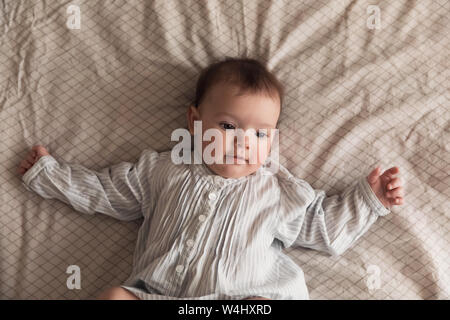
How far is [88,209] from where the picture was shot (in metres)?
1.41

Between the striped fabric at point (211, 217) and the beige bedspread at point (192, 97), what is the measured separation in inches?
2.3

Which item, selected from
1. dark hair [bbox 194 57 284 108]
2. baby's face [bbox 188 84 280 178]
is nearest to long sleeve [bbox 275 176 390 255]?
baby's face [bbox 188 84 280 178]

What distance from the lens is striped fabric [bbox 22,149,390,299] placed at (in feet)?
4.23

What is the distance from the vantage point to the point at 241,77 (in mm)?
1353

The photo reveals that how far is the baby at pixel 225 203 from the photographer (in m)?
1.29

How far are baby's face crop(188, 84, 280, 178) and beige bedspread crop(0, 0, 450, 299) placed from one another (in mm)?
147

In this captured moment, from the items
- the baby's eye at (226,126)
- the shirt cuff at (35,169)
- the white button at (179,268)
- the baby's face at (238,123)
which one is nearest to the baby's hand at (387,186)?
the baby's face at (238,123)

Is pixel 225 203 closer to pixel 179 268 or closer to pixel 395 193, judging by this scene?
pixel 179 268

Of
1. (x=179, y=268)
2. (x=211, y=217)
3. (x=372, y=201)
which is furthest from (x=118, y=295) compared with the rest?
(x=372, y=201)

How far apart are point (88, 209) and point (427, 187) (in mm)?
940

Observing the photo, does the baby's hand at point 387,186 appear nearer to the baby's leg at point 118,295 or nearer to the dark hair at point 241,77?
the dark hair at point 241,77

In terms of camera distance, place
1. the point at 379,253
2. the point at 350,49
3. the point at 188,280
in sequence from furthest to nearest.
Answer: the point at 350,49, the point at 379,253, the point at 188,280
